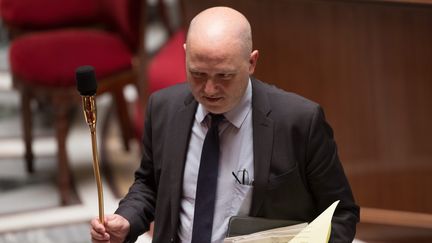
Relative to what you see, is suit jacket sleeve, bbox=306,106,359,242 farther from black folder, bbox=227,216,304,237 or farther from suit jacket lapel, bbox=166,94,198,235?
suit jacket lapel, bbox=166,94,198,235

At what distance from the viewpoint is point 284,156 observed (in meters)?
1.92

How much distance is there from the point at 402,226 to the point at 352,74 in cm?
62

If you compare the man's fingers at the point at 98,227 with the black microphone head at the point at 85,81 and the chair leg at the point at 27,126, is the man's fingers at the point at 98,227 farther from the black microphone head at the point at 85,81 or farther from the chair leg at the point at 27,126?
the chair leg at the point at 27,126

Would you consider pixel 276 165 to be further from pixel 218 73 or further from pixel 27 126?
pixel 27 126

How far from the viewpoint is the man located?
1.92 meters

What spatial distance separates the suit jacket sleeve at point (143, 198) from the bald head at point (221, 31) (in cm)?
35

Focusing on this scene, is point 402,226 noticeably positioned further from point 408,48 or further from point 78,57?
point 78,57

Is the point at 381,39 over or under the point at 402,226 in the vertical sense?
over

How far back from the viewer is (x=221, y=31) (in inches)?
68.9

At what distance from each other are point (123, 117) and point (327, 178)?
9.20 feet

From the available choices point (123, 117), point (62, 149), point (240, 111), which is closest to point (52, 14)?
point (123, 117)

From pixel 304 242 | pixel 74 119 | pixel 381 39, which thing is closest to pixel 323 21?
pixel 381 39

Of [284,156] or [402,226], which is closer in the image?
[284,156]

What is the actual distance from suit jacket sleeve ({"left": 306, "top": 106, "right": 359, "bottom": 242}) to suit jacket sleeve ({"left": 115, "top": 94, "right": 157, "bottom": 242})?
398 mm
